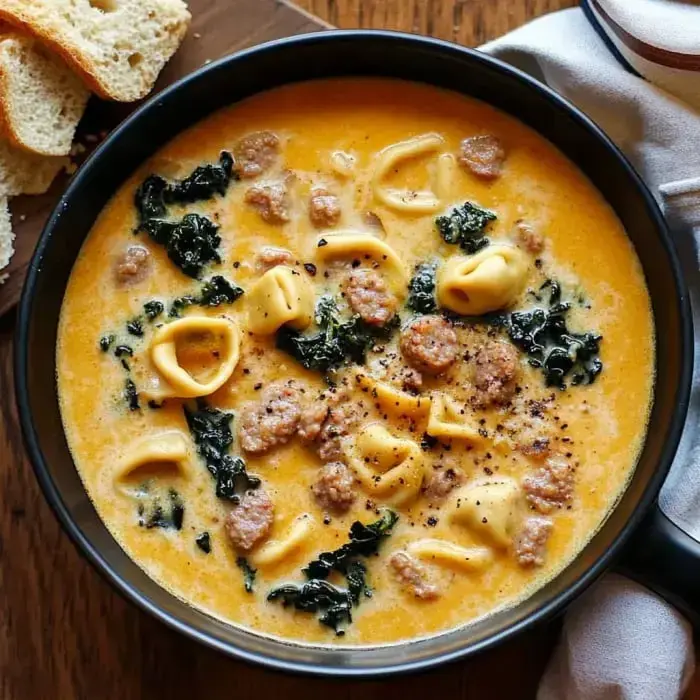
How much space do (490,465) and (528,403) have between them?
278 mm

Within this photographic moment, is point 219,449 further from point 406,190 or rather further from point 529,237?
point 529,237

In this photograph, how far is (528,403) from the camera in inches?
158

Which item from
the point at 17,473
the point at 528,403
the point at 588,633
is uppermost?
the point at 528,403

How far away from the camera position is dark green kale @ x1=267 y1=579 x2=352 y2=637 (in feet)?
12.9

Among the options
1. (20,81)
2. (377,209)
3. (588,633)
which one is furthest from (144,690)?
(20,81)

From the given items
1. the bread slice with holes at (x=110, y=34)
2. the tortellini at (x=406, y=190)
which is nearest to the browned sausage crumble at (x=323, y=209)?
the tortellini at (x=406, y=190)

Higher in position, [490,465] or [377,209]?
[377,209]

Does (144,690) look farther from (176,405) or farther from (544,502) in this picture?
(544,502)

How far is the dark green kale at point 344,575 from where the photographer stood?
3936 millimetres

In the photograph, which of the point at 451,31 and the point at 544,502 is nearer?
the point at 544,502

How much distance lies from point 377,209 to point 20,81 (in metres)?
1.58

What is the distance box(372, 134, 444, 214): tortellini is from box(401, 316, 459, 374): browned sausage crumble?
0.46 metres

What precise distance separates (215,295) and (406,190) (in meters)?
0.86

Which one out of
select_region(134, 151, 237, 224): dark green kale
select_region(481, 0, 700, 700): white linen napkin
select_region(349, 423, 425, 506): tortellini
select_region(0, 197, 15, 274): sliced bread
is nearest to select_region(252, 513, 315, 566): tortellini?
select_region(349, 423, 425, 506): tortellini
